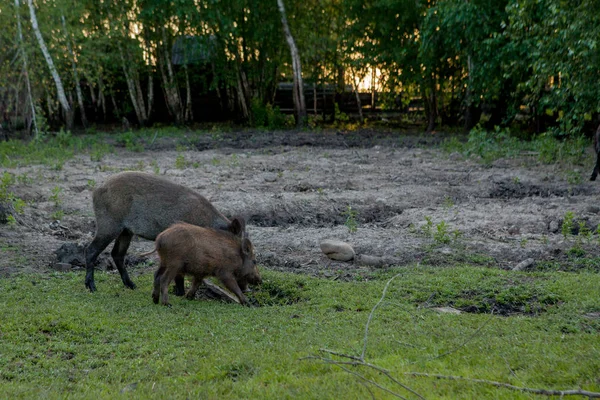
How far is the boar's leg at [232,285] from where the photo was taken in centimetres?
704

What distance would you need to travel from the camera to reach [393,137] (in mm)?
22766

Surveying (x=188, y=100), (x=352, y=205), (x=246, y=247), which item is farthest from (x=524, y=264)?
(x=188, y=100)

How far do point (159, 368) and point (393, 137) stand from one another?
1834cm

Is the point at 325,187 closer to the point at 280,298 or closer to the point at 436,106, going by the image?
the point at 280,298

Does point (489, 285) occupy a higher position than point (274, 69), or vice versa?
point (274, 69)

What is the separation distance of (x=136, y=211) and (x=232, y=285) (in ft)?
4.37

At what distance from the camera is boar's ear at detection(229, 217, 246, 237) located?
24.2ft

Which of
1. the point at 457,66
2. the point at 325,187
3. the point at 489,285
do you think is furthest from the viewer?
the point at 457,66

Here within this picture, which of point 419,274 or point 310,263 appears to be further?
point 310,263

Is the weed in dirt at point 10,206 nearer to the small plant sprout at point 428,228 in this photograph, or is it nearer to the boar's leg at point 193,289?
the boar's leg at point 193,289

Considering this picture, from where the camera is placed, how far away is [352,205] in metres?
11.5

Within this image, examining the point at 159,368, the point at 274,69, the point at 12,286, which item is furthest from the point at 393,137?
the point at 159,368

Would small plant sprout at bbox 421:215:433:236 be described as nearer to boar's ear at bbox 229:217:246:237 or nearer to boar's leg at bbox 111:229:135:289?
boar's ear at bbox 229:217:246:237

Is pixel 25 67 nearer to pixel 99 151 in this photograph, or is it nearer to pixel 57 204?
pixel 99 151
